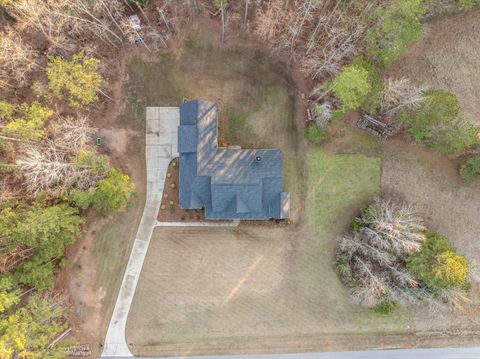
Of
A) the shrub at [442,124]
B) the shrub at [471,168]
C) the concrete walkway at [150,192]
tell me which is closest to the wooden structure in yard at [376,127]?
the shrub at [442,124]

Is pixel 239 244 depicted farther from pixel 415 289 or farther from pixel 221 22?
pixel 221 22

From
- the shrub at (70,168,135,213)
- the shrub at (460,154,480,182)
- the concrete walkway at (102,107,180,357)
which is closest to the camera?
the shrub at (70,168,135,213)

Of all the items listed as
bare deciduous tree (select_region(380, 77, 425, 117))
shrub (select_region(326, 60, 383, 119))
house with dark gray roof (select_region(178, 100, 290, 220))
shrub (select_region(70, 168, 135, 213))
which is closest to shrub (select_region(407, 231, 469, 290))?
bare deciduous tree (select_region(380, 77, 425, 117))

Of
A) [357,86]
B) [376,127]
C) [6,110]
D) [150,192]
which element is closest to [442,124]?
[376,127]

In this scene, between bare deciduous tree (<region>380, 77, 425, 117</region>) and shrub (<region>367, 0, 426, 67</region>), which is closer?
shrub (<region>367, 0, 426, 67</region>)

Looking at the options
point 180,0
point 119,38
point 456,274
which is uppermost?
point 180,0

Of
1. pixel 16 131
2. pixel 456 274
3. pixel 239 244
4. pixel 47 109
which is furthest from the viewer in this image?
pixel 239 244

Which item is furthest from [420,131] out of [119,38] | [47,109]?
[47,109]

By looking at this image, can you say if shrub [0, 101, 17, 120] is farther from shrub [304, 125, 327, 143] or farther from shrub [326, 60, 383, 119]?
shrub [326, 60, 383, 119]
